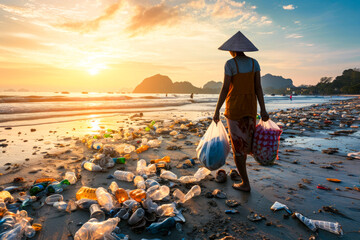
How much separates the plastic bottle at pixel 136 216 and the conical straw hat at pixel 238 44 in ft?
7.63

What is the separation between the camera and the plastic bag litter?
1876 millimetres

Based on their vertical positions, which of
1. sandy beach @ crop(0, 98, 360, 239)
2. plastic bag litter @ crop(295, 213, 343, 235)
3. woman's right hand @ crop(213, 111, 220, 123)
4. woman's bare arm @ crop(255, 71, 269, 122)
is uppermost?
woman's bare arm @ crop(255, 71, 269, 122)

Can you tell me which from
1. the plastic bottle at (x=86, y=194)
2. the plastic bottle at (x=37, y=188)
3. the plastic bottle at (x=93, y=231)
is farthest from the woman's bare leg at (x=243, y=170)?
the plastic bottle at (x=37, y=188)

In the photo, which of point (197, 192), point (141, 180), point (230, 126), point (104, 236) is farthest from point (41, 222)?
point (230, 126)

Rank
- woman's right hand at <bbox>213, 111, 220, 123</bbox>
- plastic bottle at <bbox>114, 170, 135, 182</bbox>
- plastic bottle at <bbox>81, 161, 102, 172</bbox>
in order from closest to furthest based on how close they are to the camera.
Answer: woman's right hand at <bbox>213, 111, 220, 123</bbox> < plastic bottle at <bbox>114, 170, 135, 182</bbox> < plastic bottle at <bbox>81, 161, 102, 172</bbox>

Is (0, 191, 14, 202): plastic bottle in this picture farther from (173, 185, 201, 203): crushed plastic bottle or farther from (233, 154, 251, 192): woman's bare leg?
(233, 154, 251, 192): woman's bare leg

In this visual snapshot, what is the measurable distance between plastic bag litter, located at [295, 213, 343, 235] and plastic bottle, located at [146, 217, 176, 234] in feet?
4.69

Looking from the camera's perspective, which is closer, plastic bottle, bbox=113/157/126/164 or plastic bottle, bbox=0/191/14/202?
plastic bottle, bbox=0/191/14/202

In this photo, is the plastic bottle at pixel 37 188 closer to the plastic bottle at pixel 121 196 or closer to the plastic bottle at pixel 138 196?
the plastic bottle at pixel 121 196

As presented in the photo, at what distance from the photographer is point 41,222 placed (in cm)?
209

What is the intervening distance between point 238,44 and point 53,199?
3223 mm

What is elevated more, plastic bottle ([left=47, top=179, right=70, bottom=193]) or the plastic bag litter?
plastic bottle ([left=47, top=179, right=70, bottom=193])

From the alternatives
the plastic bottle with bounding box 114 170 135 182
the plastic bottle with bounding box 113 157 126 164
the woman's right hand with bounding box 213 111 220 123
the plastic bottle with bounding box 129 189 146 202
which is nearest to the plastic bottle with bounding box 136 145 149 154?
the plastic bottle with bounding box 113 157 126 164

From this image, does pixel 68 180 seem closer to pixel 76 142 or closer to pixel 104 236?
pixel 104 236
